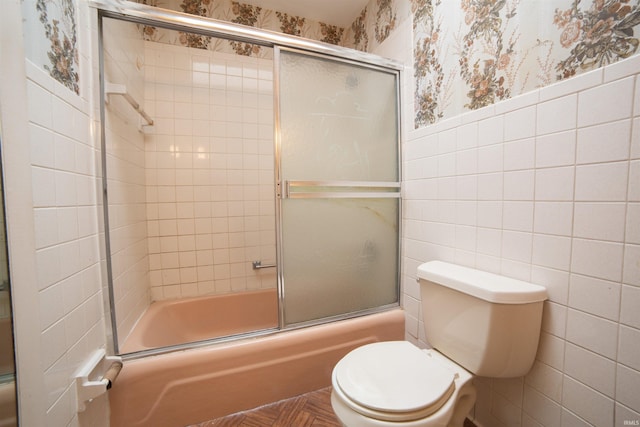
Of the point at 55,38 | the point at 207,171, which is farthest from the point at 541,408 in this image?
the point at 207,171

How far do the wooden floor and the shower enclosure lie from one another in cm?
36

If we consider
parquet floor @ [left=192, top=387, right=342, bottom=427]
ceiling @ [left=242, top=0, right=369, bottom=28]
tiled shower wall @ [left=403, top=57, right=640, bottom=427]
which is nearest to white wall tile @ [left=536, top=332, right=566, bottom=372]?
tiled shower wall @ [left=403, top=57, right=640, bottom=427]

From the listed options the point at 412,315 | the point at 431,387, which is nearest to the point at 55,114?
the point at 431,387

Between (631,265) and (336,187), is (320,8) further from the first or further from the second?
(631,265)

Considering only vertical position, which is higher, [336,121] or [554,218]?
[336,121]

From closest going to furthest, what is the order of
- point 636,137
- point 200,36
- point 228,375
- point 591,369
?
point 636,137 < point 591,369 < point 228,375 < point 200,36

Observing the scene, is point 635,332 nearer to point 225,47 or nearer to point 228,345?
point 228,345

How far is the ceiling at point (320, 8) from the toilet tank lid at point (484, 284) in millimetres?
1935

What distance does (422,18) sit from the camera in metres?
1.34

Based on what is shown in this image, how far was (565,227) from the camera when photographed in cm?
81

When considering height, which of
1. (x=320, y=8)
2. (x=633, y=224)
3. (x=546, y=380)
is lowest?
(x=546, y=380)

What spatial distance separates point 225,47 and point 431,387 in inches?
92.7

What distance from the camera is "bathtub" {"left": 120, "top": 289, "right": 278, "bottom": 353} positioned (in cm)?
157

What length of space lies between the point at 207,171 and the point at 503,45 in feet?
6.01
